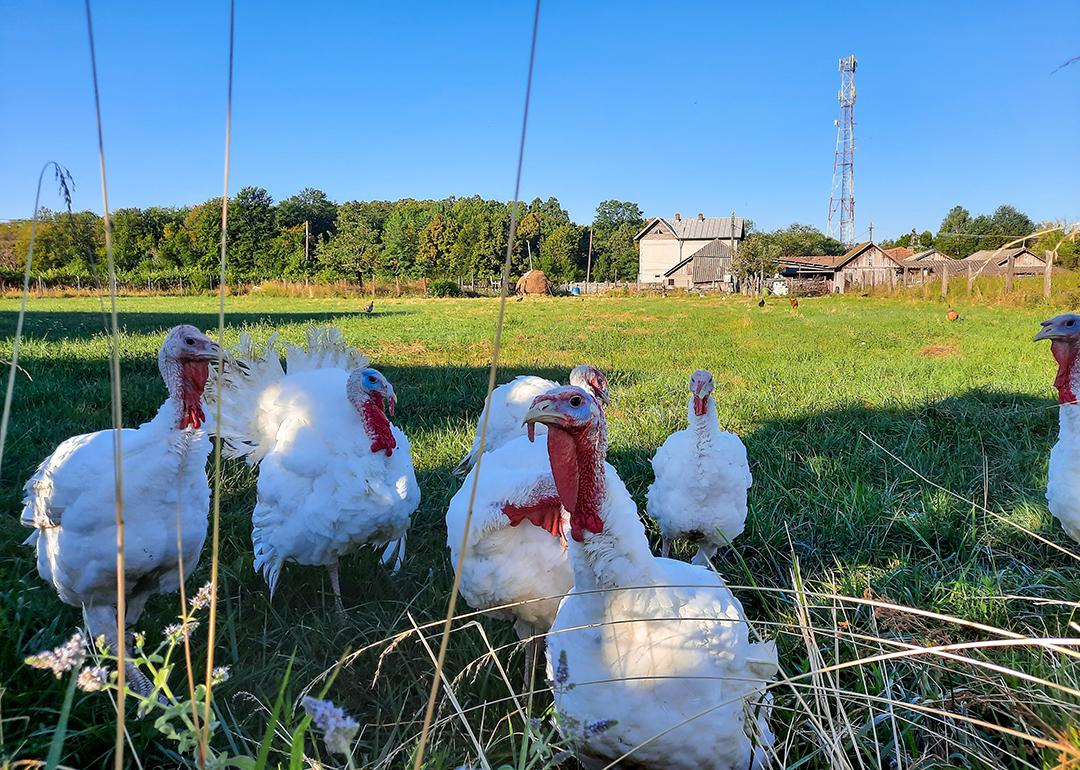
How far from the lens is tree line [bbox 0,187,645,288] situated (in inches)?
1449

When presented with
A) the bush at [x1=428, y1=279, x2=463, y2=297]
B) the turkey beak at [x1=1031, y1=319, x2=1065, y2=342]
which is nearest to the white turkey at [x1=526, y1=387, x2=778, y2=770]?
the turkey beak at [x1=1031, y1=319, x2=1065, y2=342]

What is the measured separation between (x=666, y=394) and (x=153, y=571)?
16.8 ft

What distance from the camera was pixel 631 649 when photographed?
5.78ft

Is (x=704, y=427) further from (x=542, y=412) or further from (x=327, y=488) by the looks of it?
(x=327, y=488)

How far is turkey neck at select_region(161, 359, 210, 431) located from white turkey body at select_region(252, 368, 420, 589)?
0.58 metres

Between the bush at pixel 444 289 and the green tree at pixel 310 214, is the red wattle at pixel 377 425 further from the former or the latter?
the green tree at pixel 310 214

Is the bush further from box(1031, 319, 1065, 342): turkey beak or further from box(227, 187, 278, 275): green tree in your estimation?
box(1031, 319, 1065, 342): turkey beak

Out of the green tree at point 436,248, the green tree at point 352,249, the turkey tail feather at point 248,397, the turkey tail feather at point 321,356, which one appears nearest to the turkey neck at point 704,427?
the turkey tail feather at point 321,356

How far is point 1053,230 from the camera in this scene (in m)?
1.27

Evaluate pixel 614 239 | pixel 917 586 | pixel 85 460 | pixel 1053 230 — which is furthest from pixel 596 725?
pixel 614 239

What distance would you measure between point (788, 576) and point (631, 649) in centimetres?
163

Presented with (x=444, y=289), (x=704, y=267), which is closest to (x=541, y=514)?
(x=444, y=289)

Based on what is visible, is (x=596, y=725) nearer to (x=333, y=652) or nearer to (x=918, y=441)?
(x=333, y=652)

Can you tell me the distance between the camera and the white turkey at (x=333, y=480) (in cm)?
294
